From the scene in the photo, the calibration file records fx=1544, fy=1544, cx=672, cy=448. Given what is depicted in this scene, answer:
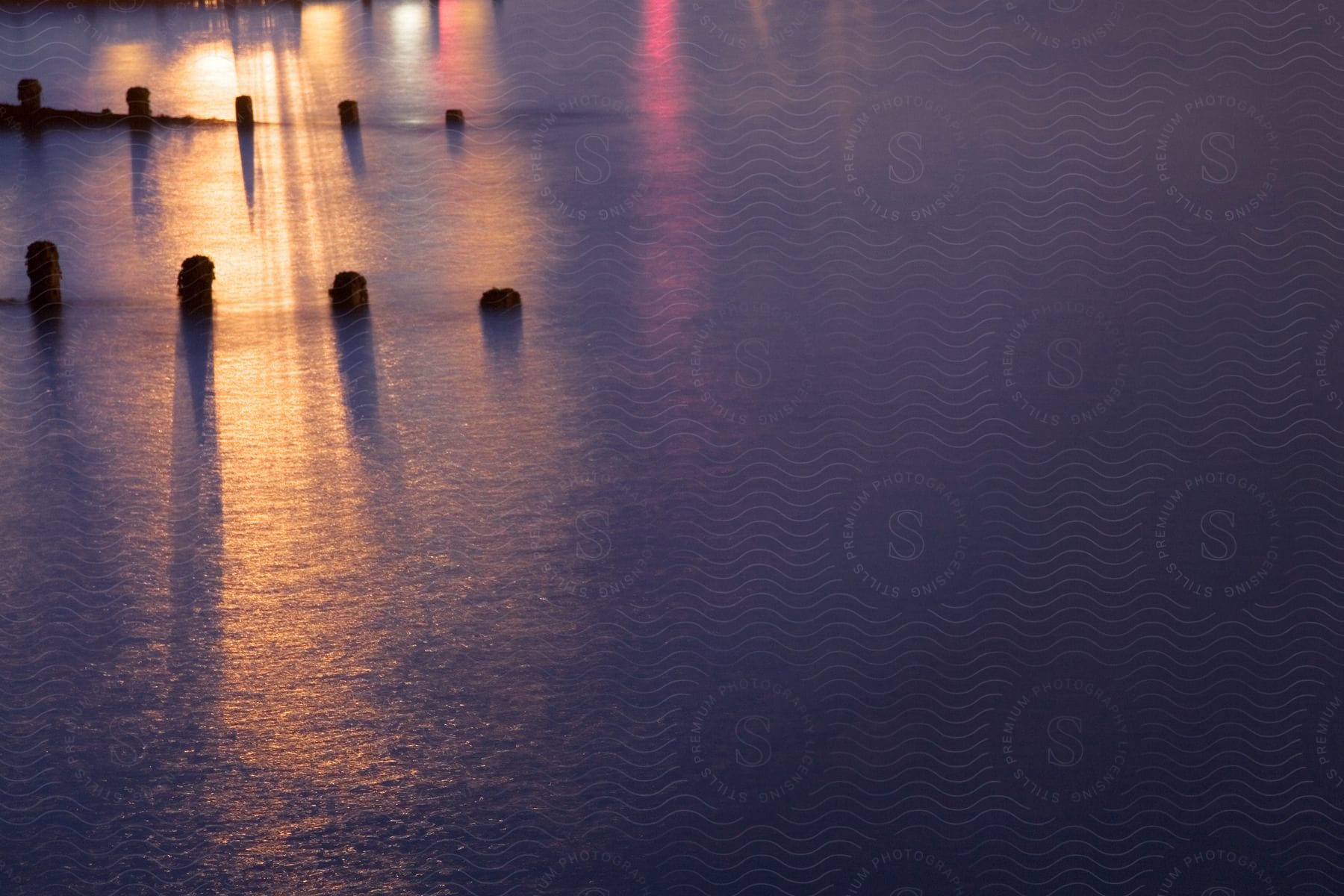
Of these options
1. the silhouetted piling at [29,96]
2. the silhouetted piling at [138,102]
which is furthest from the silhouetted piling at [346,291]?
the silhouetted piling at [29,96]

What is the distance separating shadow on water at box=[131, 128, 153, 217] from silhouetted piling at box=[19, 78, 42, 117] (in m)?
0.79

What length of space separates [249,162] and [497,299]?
163 inches

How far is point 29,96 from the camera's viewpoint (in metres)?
12.3

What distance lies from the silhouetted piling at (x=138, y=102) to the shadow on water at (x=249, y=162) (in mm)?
739

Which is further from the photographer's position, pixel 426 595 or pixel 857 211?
pixel 857 211

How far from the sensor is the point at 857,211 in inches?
395

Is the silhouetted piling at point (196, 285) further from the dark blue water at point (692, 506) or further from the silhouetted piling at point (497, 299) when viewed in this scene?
the silhouetted piling at point (497, 299)

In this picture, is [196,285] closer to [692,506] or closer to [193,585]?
[193,585]

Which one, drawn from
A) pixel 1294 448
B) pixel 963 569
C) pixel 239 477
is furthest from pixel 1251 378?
pixel 239 477

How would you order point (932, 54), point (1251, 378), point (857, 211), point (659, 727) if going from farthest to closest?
point (932, 54), point (857, 211), point (1251, 378), point (659, 727)

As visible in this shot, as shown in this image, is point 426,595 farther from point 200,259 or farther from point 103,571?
→ point 200,259

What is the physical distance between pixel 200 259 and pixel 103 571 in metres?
3.10

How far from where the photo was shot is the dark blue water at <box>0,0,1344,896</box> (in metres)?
4.70

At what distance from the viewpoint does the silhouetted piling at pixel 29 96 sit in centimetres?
1227
